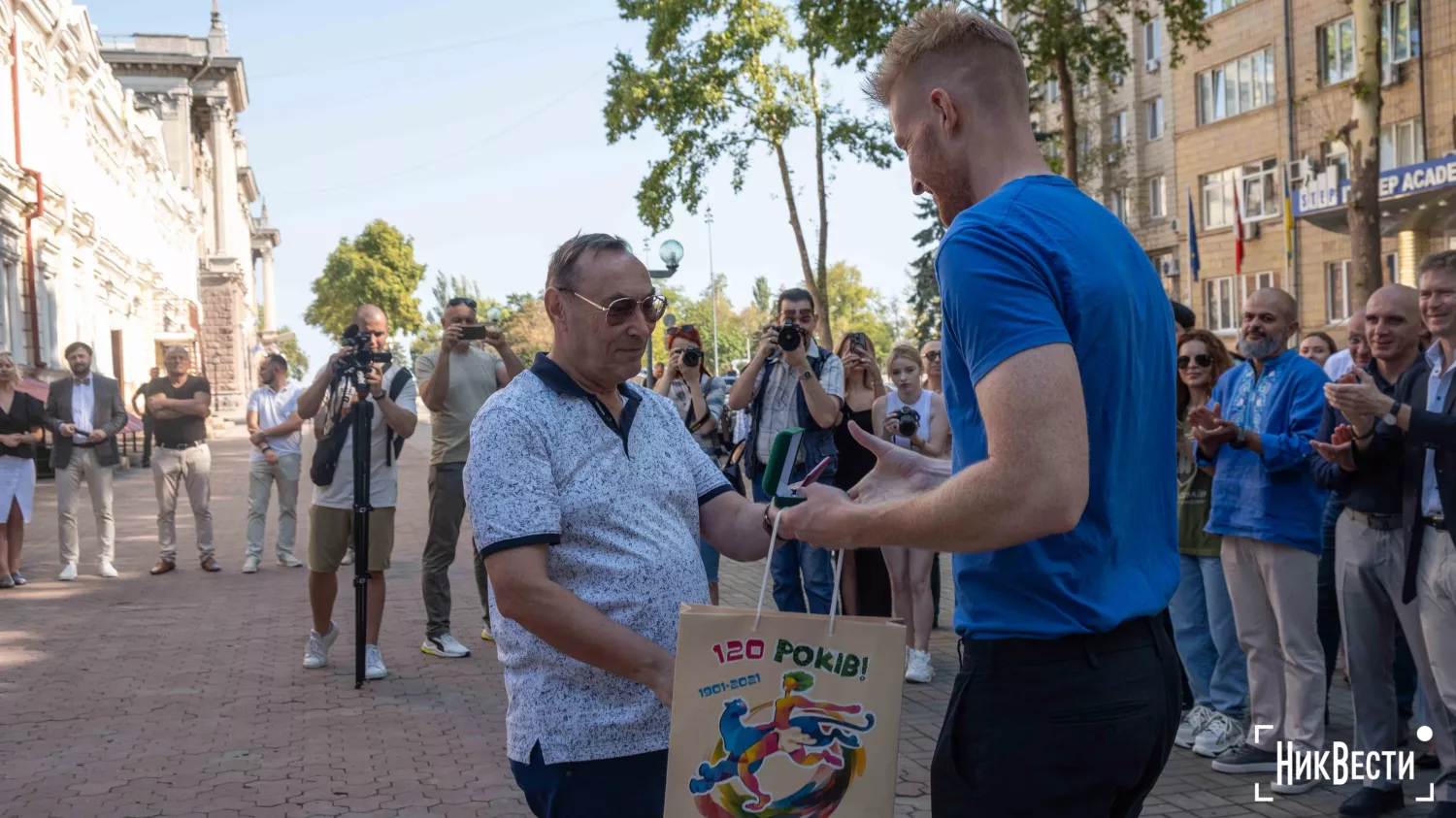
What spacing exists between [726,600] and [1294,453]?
5.68 meters

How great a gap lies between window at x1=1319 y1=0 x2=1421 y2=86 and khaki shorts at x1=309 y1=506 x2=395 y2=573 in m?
24.6

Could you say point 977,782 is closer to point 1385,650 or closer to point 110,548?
point 1385,650

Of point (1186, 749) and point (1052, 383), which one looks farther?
point (1186, 749)

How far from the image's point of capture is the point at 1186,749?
240 inches

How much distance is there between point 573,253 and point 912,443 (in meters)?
4.98

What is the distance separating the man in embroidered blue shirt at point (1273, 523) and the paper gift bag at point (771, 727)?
3778 millimetres

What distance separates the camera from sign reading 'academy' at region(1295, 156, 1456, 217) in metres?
22.5

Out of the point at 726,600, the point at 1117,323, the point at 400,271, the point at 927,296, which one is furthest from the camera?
the point at 400,271

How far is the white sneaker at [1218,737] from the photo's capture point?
590 centimetres

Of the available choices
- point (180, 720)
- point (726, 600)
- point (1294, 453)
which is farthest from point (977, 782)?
point (726, 600)

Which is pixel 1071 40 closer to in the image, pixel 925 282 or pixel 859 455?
pixel 859 455

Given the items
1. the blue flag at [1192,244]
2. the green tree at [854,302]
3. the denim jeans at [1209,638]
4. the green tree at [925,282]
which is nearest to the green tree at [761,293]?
the green tree at [854,302]

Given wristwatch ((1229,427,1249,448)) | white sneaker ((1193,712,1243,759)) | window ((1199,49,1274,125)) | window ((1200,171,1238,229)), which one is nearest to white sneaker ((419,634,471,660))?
white sneaker ((1193,712,1243,759))

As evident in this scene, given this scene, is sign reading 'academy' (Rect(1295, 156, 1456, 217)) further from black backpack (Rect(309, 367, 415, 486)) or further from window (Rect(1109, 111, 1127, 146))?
black backpack (Rect(309, 367, 415, 486))
